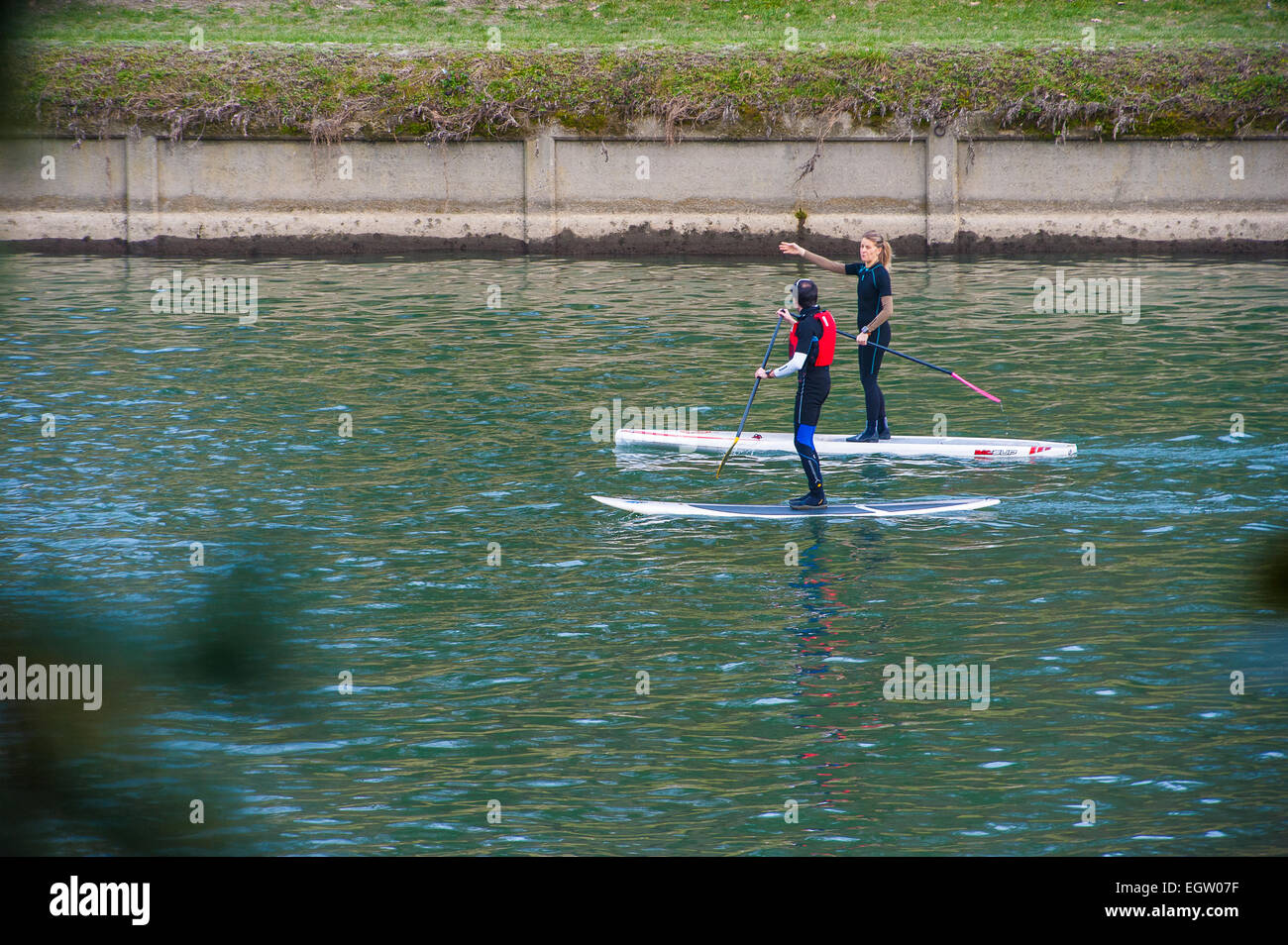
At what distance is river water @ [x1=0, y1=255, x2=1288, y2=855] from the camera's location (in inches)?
122

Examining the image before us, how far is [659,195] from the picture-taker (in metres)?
30.2

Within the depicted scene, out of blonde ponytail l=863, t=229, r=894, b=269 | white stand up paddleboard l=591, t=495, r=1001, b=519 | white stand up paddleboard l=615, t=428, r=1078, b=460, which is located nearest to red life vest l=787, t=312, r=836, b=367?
white stand up paddleboard l=591, t=495, r=1001, b=519

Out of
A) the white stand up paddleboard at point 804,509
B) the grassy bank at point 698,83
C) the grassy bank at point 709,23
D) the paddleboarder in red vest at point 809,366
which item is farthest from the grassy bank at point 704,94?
the white stand up paddleboard at point 804,509

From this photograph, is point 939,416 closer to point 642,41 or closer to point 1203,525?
point 1203,525

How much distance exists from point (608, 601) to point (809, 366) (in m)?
3.28

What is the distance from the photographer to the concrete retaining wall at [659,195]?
2931cm

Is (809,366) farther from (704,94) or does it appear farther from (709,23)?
(709,23)

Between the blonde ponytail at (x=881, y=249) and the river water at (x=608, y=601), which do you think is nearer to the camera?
the river water at (x=608, y=601)

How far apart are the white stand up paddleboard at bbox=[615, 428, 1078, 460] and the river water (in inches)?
12.5

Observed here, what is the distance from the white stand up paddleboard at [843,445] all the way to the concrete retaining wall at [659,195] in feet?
49.0

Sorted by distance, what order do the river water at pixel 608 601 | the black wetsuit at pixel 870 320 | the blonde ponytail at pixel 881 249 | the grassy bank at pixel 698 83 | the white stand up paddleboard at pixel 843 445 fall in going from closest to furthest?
the river water at pixel 608 601 < the white stand up paddleboard at pixel 843 445 < the blonde ponytail at pixel 881 249 < the black wetsuit at pixel 870 320 < the grassy bank at pixel 698 83

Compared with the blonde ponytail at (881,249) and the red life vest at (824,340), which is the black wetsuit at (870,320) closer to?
the blonde ponytail at (881,249)

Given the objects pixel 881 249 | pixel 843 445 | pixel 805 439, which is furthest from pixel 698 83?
pixel 805 439

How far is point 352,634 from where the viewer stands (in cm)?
956
